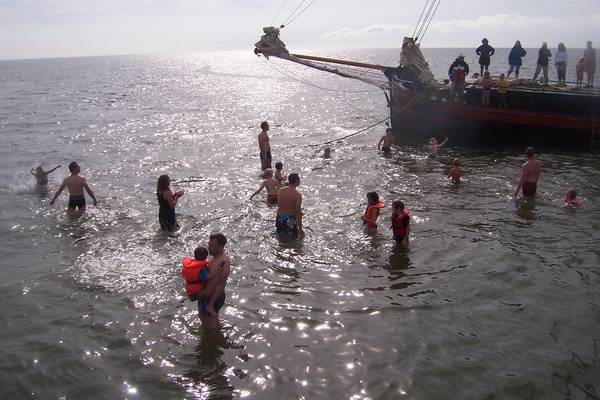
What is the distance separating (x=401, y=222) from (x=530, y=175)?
5340mm

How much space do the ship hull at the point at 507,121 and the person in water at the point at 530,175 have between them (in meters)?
7.86

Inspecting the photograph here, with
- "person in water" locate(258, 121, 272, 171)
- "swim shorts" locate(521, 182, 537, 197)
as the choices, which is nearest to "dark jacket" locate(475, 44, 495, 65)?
"swim shorts" locate(521, 182, 537, 197)

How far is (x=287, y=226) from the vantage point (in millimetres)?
10203

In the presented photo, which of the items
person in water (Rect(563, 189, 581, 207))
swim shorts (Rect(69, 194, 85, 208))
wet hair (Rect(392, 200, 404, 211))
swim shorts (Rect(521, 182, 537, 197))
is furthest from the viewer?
swim shorts (Rect(521, 182, 537, 197))

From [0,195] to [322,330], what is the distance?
42.3 feet

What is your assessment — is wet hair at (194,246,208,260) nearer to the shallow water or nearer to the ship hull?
the shallow water

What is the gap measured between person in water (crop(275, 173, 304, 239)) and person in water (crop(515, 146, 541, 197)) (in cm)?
643

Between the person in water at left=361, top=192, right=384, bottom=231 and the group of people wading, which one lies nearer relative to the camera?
the person in water at left=361, top=192, right=384, bottom=231

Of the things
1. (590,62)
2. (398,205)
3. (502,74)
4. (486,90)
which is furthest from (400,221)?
(590,62)

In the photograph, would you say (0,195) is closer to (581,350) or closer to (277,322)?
(277,322)

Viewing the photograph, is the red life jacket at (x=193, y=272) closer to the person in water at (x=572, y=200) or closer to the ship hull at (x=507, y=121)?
the person in water at (x=572, y=200)

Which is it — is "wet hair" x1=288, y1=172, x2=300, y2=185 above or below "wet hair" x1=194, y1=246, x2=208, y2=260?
above

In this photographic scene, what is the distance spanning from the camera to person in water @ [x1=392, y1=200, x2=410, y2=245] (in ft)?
31.3

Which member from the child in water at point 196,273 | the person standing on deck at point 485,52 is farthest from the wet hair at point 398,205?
the person standing on deck at point 485,52
